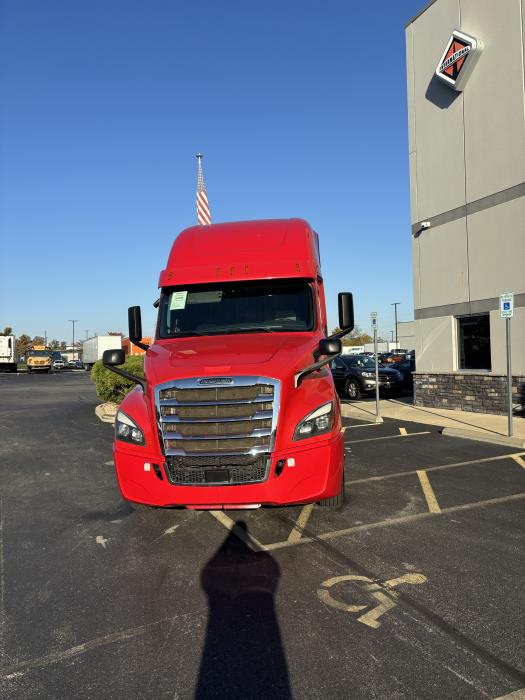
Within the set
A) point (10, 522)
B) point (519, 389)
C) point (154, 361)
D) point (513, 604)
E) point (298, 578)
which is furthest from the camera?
point (519, 389)

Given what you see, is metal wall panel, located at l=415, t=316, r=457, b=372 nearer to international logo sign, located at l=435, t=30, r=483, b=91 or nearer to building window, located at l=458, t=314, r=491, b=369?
building window, located at l=458, t=314, r=491, b=369

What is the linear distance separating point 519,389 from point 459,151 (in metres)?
6.46

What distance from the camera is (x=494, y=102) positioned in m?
12.4

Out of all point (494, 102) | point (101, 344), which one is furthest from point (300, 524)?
point (101, 344)

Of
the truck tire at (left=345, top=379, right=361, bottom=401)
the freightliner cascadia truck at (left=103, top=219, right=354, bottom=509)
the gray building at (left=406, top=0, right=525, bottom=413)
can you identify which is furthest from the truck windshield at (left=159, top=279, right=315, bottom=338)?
the truck tire at (left=345, top=379, right=361, bottom=401)

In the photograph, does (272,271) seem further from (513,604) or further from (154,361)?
(513,604)

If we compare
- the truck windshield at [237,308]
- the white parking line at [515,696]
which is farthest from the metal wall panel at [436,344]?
Answer: the white parking line at [515,696]

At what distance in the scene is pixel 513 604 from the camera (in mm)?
3479

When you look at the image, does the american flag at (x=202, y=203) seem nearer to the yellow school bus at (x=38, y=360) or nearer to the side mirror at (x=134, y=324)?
the side mirror at (x=134, y=324)

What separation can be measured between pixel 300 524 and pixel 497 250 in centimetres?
995

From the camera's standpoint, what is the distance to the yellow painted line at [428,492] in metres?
5.61

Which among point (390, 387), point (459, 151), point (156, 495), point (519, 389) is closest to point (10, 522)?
point (156, 495)

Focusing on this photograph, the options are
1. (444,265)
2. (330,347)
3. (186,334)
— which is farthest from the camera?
(444,265)

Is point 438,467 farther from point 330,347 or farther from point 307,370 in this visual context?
point 307,370
